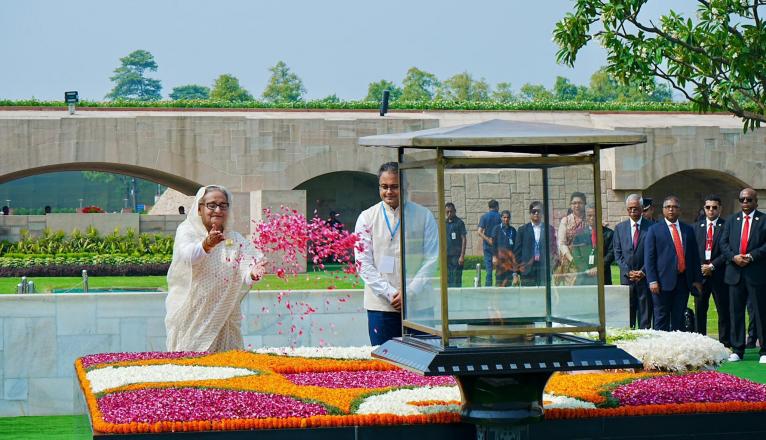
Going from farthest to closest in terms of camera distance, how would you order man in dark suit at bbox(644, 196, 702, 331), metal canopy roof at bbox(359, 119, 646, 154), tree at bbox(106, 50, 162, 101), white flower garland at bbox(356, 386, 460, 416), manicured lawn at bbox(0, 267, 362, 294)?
1. tree at bbox(106, 50, 162, 101)
2. manicured lawn at bbox(0, 267, 362, 294)
3. man in dark suit at bbox(644, 196, 702, 331)
4. white flower garland at bbox(356, 386, 460, 416)
5. metal canopy roof at bbox(359, 119, 646, 154)

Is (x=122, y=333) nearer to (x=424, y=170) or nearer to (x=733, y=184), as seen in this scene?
(x=424, y=170)

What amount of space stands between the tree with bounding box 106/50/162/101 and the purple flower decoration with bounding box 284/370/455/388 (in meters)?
117

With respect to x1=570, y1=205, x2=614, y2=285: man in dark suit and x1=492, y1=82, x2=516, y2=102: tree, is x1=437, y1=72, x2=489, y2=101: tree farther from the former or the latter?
x1=570, y1=205, x2=614, y2=285: man in dark suit

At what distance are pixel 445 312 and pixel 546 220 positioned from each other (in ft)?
2.33

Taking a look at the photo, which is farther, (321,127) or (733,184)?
(733,184)

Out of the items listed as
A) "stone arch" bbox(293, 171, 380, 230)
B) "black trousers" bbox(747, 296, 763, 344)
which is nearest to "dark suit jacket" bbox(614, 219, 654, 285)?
"black trousers" bbox(747, 296, 763, 344)

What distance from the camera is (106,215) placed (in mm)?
26031

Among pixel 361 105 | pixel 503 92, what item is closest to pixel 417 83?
pixel 503 92

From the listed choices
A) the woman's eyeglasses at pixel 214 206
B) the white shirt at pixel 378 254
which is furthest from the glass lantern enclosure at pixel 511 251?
the woman's eyeglasses at pixel 214 206

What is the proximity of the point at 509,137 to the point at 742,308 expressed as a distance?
754 cm

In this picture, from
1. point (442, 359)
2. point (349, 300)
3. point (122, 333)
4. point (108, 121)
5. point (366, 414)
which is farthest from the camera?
point (108, 121)

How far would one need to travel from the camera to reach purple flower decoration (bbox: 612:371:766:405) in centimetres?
527

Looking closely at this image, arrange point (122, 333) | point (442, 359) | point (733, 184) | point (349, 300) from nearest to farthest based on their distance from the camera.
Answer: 1. point (442, 359)
2. point (122, 333)
3. point (349, 300)
4. point (733, 184)

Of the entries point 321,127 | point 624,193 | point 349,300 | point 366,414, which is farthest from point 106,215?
point 366,414
